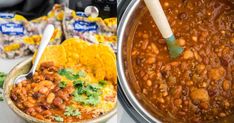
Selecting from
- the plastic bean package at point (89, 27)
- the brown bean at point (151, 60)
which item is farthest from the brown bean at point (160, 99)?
the plastic bean package at point (89, 27)

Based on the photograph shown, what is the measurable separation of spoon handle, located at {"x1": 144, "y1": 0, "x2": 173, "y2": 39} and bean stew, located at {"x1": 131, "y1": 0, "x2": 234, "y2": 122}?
65 mm

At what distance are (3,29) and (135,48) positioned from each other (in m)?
0.43

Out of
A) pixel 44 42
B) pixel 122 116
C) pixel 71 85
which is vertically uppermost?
pixel 44 42

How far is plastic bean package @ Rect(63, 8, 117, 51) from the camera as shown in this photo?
4.36 ft

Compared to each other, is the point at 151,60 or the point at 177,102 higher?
the point at 151,60

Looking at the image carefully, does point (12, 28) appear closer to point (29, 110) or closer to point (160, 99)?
point (29, 110)

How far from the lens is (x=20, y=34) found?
1329 mm

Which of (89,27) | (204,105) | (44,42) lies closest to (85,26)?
(89,27)

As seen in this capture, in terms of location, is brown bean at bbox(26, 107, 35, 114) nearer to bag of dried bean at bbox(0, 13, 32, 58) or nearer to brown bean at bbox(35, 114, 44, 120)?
brown bean at bbox(35, 114, 44, 120)

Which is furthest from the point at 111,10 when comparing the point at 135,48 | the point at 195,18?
the point at 195,18

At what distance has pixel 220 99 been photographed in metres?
1.28

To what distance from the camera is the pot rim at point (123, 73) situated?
1306mm

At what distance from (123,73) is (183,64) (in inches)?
7.6

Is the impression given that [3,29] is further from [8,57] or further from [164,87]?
[164,87]
